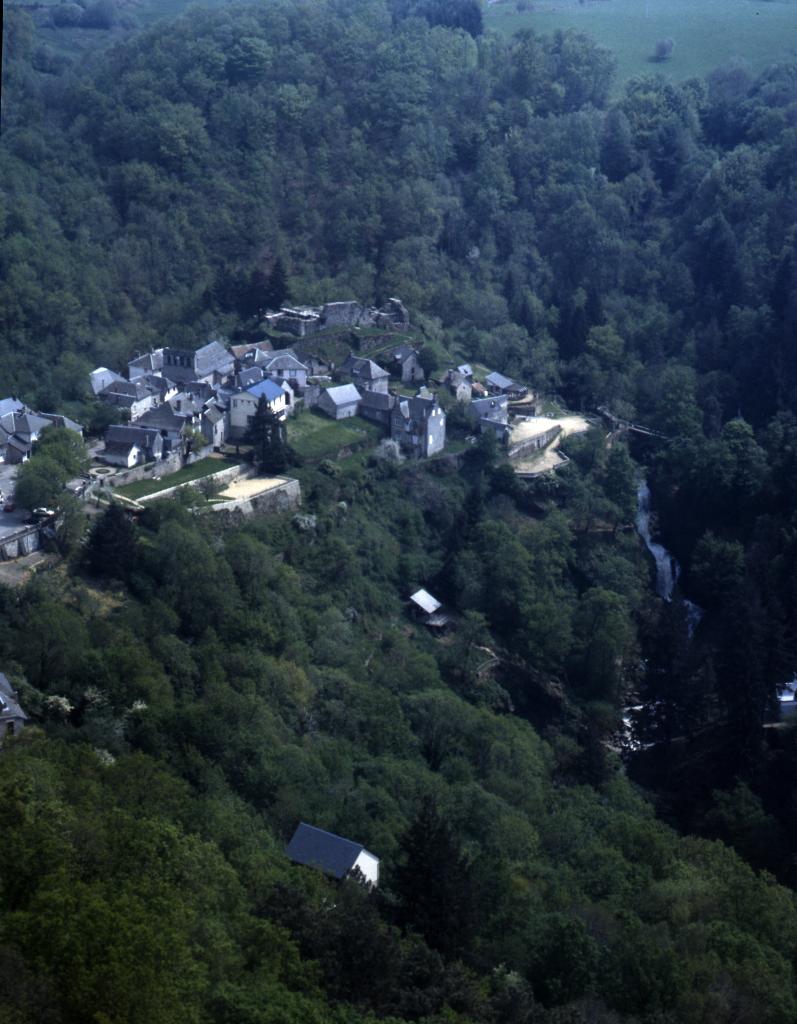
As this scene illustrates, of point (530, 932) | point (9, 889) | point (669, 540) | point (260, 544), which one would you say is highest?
point (9, 889)

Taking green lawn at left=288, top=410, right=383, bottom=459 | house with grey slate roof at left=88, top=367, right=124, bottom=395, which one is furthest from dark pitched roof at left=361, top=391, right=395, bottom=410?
house with grey slate roof at left=88, top=367, right=124, bottom=395

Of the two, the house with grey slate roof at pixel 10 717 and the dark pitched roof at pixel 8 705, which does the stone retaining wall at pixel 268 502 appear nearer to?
the dark pitched roof at pixel 8 705

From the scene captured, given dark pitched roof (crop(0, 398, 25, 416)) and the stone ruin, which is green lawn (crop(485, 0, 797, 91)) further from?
dark pitched roof (crop(0, 398, 25, 416))

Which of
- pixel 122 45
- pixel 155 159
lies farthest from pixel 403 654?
pixel 122 45

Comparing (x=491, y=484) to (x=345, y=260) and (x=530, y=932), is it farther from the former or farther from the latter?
(x=530, y=932)

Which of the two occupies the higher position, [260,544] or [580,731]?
[260,544]

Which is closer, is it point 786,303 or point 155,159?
point 786,303

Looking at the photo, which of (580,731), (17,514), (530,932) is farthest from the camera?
(580,731)
